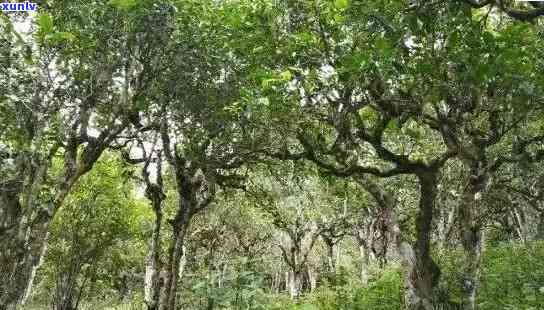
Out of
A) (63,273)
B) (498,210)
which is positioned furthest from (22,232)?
(498,210)

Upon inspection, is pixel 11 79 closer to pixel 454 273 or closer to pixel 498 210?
pixel 454 273

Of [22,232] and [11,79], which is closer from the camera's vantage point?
[22,232]

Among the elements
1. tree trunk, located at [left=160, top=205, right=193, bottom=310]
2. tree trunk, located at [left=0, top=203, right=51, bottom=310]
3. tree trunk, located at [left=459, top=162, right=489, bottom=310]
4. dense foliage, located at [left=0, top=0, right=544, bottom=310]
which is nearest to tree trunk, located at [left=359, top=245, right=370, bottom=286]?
dense foliage, located at [left=0, top=0, right=544, bottom=310]

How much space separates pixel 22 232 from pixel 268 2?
7.02 m

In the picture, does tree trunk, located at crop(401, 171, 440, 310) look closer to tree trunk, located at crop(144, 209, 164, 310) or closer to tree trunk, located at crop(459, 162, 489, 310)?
tree trunk, located at crop(459, 162, 489, 310)

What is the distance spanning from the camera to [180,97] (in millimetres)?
14594

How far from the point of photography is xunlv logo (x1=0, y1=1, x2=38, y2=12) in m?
11.2

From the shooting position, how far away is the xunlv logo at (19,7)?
11.2 m

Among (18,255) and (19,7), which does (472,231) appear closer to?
(18,255)

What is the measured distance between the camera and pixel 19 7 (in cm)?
1127

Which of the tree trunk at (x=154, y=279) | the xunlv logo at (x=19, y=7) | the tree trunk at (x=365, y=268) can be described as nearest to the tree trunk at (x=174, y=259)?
the tree trunk at (x=154, y=279)

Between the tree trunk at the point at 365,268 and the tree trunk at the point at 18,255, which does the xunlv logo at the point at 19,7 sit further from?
the tree trunk at the point at 365,268

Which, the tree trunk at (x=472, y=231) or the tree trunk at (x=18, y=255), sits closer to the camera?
the tree trunk at (x=18, y=255)

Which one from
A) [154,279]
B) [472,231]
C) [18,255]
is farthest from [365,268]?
[18,255]
